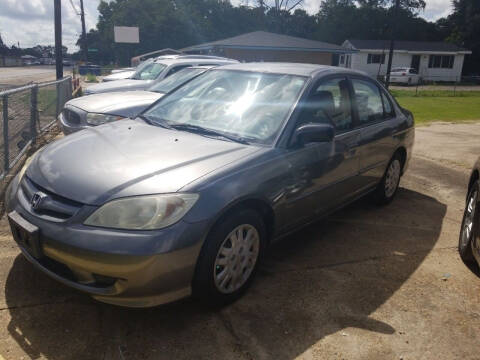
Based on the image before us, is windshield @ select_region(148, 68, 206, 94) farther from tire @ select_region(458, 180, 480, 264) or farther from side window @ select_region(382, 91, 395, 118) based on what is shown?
tire @ select_region(458, 180, 480, 264)

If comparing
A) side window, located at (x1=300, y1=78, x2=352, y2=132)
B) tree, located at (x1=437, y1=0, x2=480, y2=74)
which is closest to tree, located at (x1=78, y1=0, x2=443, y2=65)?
tree, located at (x1=437, y1=0, x2=480, y2=74)

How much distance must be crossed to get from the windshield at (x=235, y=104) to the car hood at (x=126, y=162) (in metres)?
0.23

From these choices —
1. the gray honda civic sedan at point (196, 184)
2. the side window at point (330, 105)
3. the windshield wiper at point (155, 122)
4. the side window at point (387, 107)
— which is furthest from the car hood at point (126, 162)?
the side window at point (387, 107)

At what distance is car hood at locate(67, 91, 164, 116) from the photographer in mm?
6758

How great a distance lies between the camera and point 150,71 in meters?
11.0

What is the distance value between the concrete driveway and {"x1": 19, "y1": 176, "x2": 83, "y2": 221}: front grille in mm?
687

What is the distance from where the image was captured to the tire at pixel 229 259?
9.14 ft

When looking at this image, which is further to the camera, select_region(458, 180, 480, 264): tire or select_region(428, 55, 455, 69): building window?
select_region(428, 55, 455, 69): building window

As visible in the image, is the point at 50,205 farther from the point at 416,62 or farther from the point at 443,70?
the point at 443,70

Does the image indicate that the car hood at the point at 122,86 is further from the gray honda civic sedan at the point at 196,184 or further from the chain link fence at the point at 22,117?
the gray honda civic sedan at the point at 196,184

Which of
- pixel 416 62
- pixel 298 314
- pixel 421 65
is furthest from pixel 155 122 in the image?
pixel 416 62

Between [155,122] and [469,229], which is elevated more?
[155,122]

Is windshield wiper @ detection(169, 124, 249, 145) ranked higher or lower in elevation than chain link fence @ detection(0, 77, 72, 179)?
higher

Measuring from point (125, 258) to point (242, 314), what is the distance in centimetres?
99
